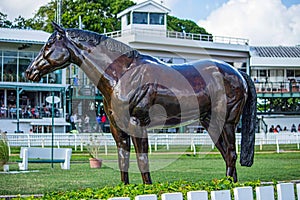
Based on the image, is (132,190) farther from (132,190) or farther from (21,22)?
(21,22)

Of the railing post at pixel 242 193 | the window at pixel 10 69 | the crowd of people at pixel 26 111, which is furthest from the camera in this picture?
the window at pixel 10 69

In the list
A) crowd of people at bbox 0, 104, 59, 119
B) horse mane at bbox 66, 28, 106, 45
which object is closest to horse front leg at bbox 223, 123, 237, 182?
horse mane at bbox 66, 28, 106, 45

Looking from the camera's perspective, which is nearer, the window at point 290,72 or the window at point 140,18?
the window at point 140,18

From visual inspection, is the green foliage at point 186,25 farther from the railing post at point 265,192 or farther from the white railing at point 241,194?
the railing post at point 265,192

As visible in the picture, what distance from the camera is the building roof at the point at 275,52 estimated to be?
50.0m

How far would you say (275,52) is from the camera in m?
52.2

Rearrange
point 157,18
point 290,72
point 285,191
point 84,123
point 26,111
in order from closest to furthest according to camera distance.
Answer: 1. point 285,191
2. point 84,123
3. point 26,111
4. point 157,18
5. point 290,72

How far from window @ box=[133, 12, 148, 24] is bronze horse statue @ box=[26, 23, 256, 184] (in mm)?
36097

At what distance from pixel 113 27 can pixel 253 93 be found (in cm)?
4276

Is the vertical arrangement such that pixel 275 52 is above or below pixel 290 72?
above

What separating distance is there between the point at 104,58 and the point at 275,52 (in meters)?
48.5

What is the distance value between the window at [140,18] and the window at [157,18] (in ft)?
1.76

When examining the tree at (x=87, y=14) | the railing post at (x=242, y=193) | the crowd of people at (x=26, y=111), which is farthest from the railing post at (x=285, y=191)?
the tree at (x=87, y=14)

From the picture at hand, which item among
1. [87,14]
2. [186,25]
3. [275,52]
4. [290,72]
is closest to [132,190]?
[87,14]
